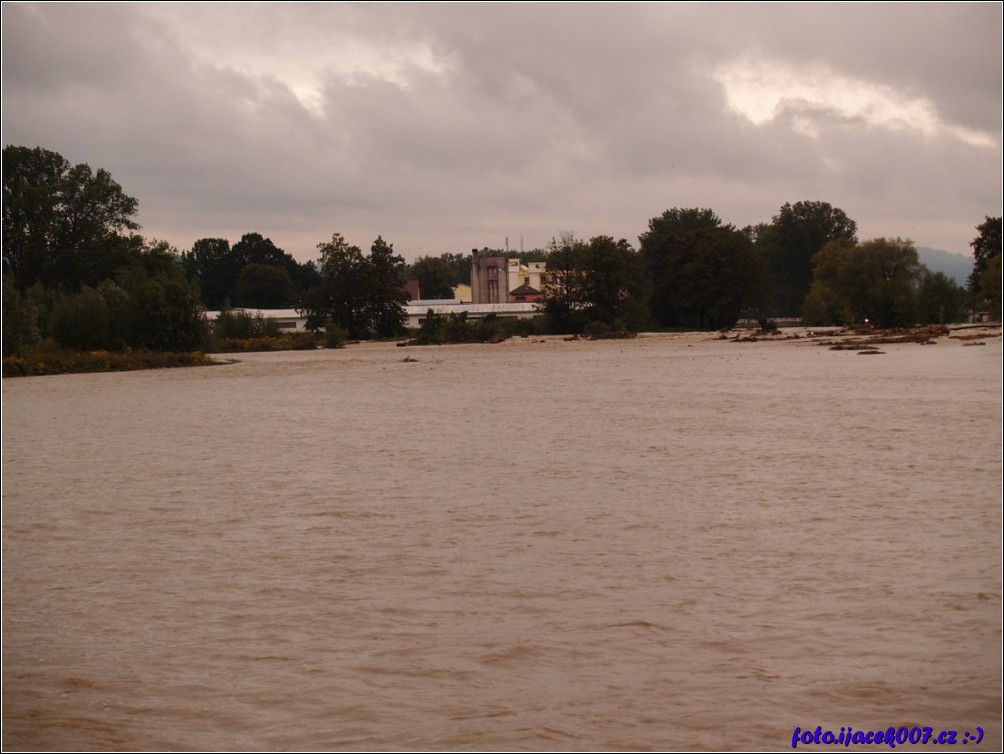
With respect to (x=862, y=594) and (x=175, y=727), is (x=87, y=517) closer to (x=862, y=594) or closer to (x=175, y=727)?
(x=175, y=727)

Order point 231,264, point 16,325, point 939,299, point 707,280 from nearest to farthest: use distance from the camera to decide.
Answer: point 16,325
point 939,299
point 707,280
point 231,264

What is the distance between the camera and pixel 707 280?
92.9 meters

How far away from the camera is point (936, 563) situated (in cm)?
1016

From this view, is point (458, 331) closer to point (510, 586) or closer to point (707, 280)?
point (707, 280)

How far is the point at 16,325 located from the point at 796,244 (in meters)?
106

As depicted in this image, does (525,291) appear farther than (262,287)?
No

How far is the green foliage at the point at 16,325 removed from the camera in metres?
51.7

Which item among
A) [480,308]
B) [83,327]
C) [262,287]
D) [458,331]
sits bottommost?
[458,331]

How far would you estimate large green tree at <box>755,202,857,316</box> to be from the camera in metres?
140

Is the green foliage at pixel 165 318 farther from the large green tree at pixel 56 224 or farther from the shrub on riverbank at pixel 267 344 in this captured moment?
the large green tree at pixel 56 224

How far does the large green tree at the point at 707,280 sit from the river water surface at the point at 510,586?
7097 centimetres

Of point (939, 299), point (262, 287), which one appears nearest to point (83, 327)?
point (939, 299)

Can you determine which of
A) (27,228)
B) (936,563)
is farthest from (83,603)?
(27,228)

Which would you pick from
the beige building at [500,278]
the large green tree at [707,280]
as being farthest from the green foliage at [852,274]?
the beige building at [500,278]
